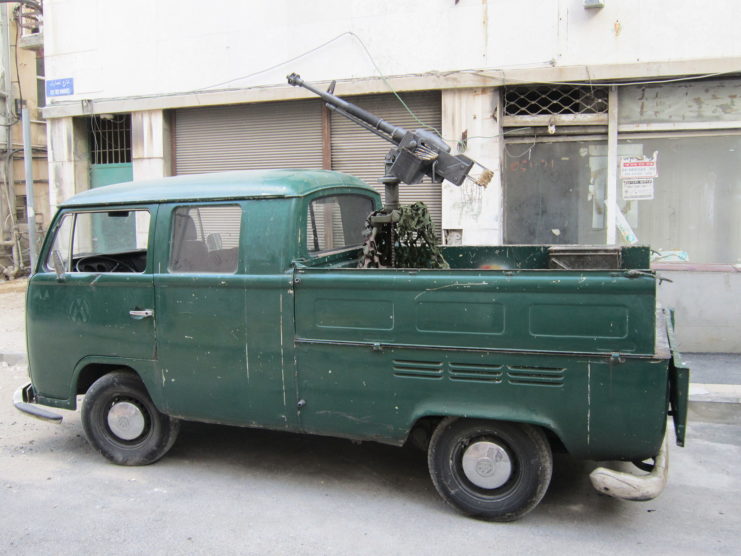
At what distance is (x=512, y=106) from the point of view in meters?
8.76

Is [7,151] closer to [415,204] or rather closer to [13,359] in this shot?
[13,359]

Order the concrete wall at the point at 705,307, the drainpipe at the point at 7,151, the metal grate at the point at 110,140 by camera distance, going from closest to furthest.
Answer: the concrete wall at the point at 705,307
the metal grate at the point at 110,140
the drainpipe at the point at 7,151

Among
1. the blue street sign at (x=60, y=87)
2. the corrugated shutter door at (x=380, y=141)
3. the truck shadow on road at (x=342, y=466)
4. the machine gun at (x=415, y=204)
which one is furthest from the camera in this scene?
the blue street sign at (x=60, y=87)

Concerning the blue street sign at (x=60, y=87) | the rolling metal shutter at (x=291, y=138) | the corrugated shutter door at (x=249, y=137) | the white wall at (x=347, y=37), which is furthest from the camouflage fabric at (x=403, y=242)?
the blue street sign at (x=60, y=87)

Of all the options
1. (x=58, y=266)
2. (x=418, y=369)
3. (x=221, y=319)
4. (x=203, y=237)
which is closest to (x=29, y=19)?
(x=58, y=266)

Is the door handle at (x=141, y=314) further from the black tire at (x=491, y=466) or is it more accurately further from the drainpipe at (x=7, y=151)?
the drainpipe at (x=7, y=151)

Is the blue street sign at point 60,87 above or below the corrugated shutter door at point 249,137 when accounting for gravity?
above

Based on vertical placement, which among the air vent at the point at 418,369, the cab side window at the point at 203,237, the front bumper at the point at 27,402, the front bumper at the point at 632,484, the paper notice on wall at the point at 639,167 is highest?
the paper notice on wall at the point at 639,167

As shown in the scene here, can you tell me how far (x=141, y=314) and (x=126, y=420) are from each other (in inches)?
33.6

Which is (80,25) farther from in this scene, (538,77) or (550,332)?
(550,332)

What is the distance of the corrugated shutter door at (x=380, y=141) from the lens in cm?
910

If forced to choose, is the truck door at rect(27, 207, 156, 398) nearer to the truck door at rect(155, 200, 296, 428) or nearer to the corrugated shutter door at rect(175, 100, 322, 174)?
the truck door at rect(155, 200, 296, 428)

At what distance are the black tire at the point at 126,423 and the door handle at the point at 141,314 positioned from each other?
0.48m

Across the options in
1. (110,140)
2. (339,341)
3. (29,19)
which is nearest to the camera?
(339,341)
